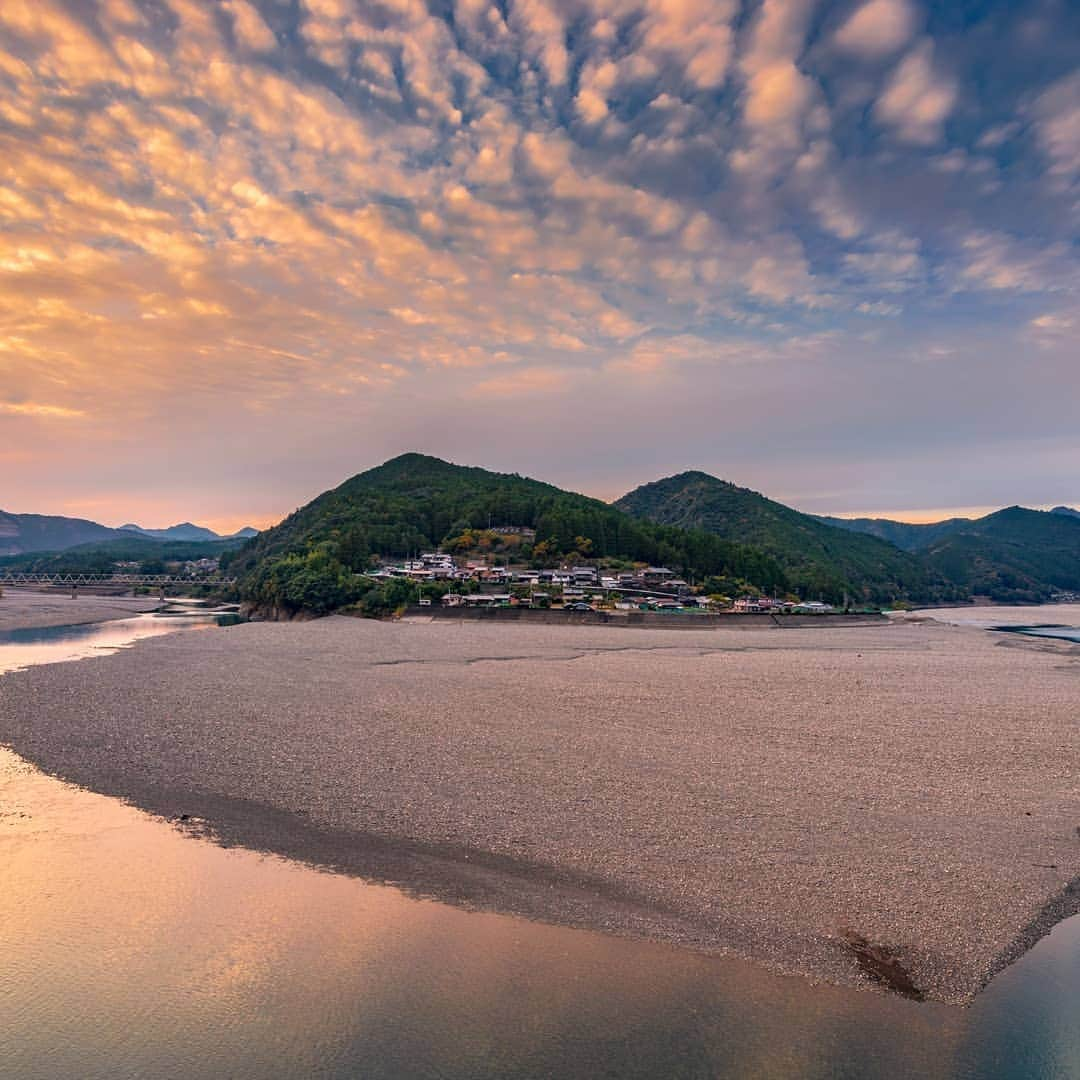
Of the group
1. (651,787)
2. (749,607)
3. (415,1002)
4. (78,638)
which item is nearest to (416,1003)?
(415,1002)

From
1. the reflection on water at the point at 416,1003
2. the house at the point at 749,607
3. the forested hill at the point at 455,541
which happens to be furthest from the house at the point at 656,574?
the reflection on water at the point at 416,1003

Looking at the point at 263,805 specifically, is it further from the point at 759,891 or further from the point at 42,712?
the point at 42,712

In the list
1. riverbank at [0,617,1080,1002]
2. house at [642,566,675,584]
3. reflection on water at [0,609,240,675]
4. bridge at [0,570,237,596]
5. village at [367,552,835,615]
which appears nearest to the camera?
riverbank at [0,617,1080,1002]

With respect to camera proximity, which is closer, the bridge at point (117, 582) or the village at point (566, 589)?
the village at point (566, 589)

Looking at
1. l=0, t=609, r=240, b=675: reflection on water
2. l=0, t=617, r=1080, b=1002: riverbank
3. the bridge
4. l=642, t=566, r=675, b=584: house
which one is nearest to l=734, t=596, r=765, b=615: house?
l=642, t=566, r=675, b=584: house

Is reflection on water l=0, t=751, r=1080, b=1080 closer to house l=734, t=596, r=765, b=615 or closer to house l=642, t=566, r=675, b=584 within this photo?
house l=734, t=596, r=765, b=615

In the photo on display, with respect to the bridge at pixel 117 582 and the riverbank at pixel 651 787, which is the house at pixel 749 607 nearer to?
the riverbank at pixel 651 787

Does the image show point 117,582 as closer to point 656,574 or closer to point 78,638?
point 78,638
